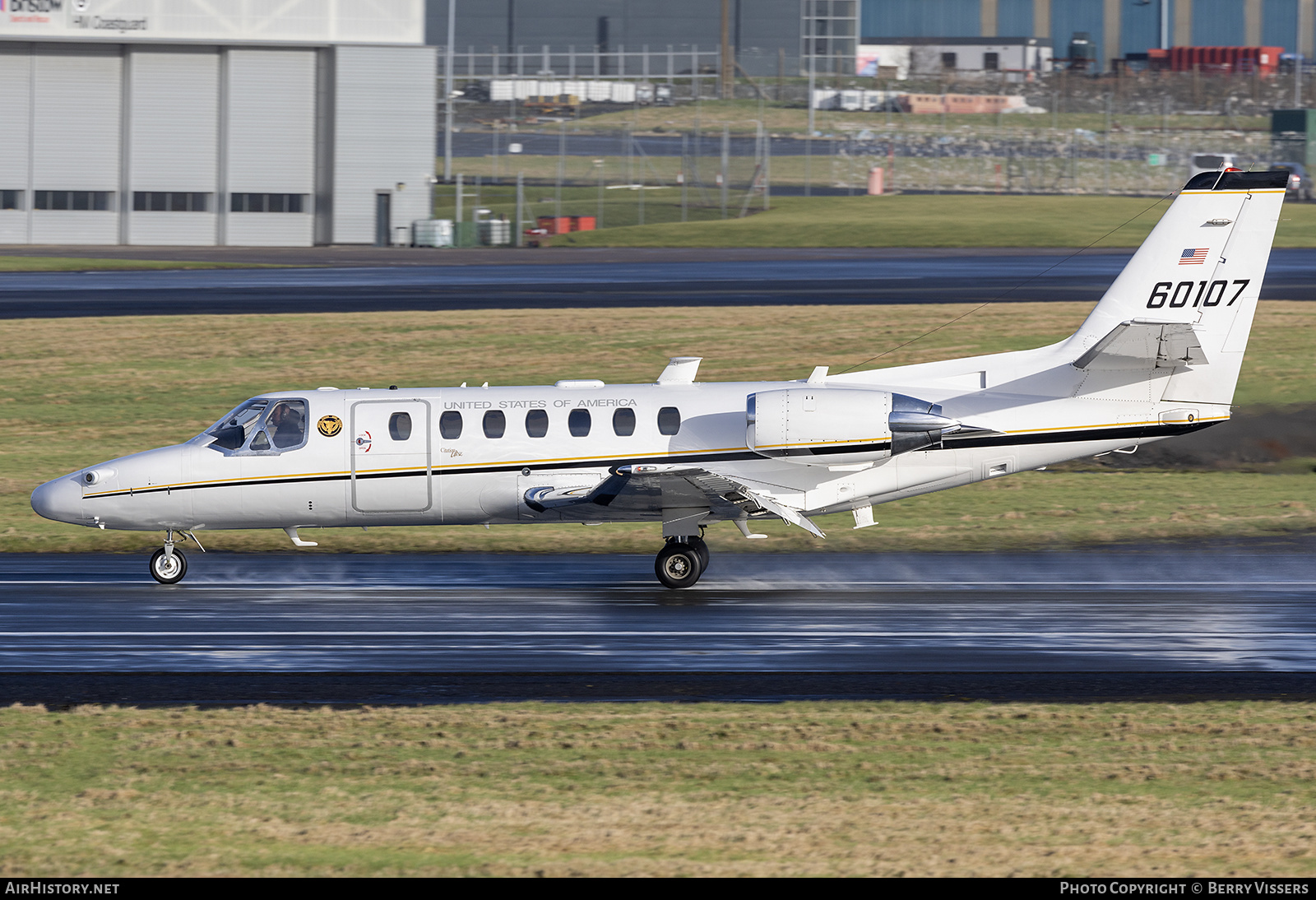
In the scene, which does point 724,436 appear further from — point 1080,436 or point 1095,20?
point 1095,20

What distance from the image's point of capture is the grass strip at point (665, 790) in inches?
407

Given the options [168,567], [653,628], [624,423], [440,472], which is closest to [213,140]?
[168,567]

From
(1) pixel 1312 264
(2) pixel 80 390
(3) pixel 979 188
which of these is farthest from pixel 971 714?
(3) pixel 979 188

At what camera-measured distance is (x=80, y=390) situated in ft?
123

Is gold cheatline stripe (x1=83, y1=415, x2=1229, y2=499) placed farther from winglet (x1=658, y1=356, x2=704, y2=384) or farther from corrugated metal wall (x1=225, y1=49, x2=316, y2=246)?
corrugated metal wall (x1=225, y1=49, x2=316, y2=246)

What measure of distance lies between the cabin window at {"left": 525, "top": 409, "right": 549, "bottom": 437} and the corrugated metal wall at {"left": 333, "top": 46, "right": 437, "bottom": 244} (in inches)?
2110

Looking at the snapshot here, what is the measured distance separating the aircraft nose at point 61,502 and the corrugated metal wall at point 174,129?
53400 mm

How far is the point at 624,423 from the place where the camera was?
846 inches

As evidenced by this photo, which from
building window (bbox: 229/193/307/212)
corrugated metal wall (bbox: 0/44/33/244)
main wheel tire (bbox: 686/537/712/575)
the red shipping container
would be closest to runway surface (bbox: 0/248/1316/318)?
the red shipping container

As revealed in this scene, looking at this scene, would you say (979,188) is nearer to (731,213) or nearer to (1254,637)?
(731,213)

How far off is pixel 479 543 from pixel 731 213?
55.5m

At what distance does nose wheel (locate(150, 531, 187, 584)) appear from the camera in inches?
865

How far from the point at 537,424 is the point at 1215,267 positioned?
9514 mm

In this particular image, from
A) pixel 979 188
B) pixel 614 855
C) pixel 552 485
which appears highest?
pixel 979 188
